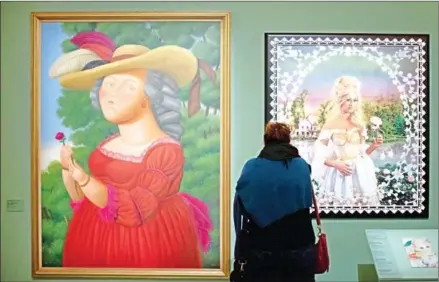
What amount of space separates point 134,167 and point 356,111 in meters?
1.39

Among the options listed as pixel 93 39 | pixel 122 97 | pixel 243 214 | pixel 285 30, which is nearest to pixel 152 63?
pixel 122 97

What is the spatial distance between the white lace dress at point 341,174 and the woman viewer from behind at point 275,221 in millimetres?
811

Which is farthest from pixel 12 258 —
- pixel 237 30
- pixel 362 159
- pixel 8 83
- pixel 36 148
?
pixel 362 159

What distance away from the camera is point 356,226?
3588mm

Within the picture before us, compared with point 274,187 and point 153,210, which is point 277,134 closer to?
point 274,187

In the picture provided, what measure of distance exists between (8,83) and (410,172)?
2.52m

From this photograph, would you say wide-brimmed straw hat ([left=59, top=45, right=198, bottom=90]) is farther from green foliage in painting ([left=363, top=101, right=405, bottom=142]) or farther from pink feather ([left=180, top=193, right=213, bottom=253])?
green foliage in painting ([left=363, top=101, right=405, bottom=142])

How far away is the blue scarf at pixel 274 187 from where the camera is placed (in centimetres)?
270

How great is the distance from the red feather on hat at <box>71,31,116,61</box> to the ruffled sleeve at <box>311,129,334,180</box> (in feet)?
4.51

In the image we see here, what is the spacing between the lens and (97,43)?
361 centimetres

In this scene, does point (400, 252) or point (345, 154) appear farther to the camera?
point (345, 154)

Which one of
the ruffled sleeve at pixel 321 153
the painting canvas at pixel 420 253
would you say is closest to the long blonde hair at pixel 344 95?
the ruffled sleeve at pixel 321 153

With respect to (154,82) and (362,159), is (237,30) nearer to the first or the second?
(154,82)

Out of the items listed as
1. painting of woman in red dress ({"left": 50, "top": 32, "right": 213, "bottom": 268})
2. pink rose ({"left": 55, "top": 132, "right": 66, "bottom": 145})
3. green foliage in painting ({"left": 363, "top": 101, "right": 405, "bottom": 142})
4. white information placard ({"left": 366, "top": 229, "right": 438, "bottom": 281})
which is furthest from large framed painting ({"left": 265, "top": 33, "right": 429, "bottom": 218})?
pink rose ({"left": 55, "top": 132, "right": 66, "bottom": 145})
